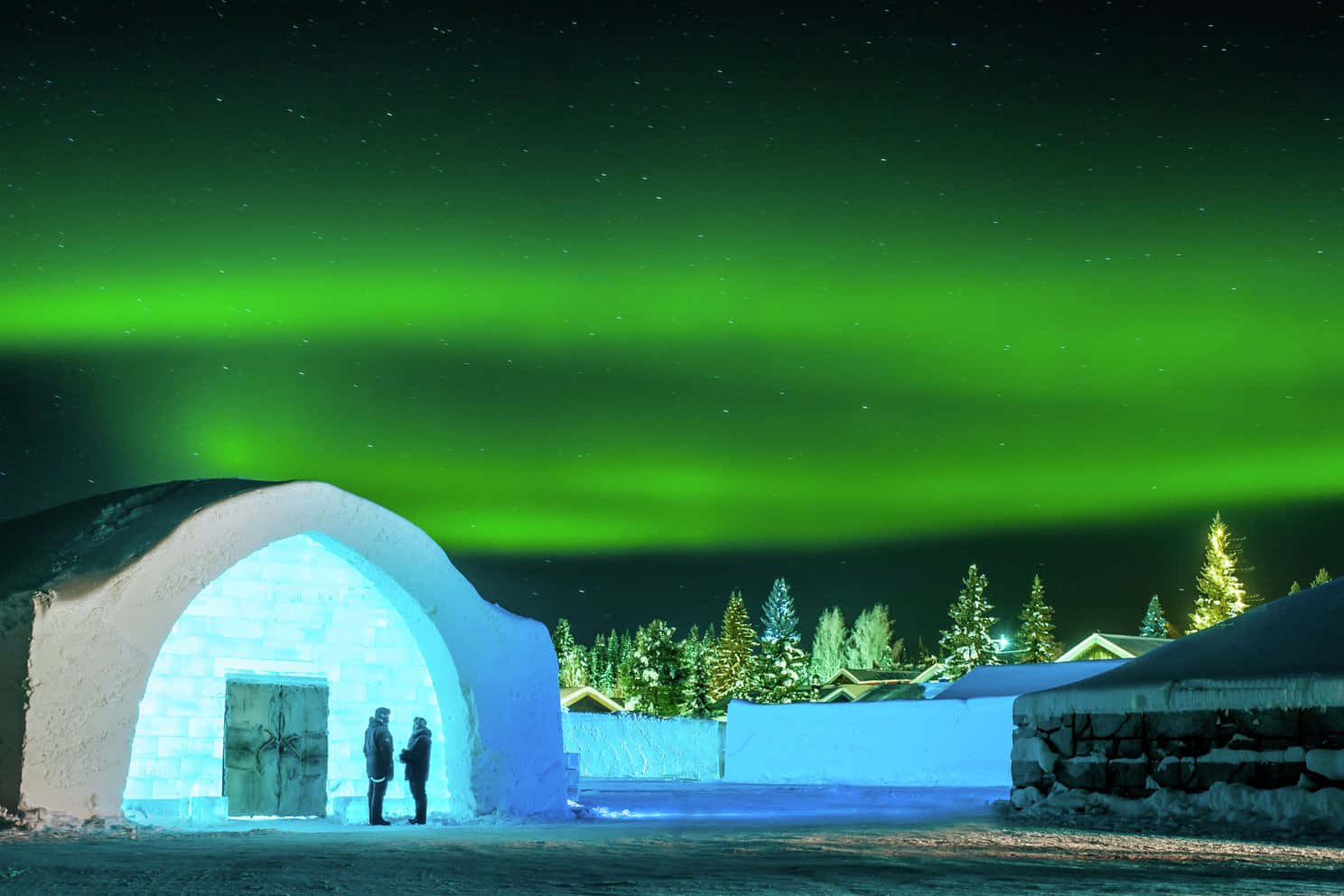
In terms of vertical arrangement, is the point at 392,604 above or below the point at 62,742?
above

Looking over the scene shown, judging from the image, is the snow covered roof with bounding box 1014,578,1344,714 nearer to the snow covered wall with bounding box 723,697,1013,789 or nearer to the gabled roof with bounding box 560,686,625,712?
the snow covered wall with bounding box 723,697,1013,789

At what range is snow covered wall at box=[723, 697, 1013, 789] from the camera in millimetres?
33281

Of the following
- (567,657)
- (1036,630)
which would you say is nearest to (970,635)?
(1036,630)

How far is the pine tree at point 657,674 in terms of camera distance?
229 feet

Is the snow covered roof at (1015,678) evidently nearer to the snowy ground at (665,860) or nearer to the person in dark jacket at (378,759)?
the snowy ground at (665,860)

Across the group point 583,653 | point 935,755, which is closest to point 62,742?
point 935,755

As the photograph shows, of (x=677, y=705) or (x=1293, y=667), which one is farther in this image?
(x=677, y=705)

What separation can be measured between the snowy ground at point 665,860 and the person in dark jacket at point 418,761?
1.86ft

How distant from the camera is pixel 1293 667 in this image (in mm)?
13266

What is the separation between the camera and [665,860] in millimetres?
9445

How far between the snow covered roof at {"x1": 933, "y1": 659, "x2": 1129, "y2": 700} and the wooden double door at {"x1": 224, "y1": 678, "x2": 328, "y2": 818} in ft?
71.6

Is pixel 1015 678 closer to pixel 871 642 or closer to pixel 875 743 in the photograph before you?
pixel 875 743

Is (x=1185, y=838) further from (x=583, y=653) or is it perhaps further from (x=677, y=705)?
(x=583, y=653)

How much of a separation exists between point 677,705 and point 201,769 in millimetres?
56803
